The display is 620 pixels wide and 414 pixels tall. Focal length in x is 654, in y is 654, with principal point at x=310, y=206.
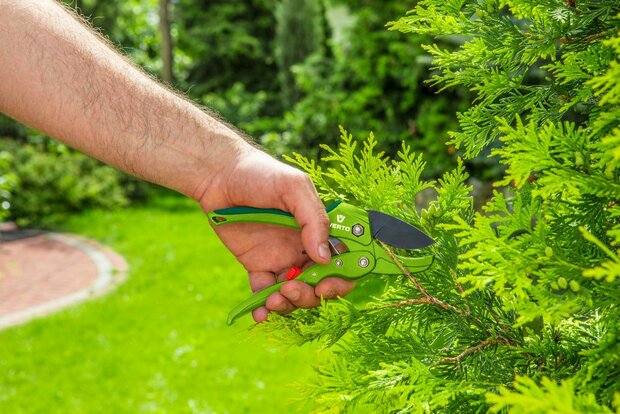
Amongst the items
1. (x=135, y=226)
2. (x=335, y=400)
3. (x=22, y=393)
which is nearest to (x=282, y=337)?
(x=335, y=400)

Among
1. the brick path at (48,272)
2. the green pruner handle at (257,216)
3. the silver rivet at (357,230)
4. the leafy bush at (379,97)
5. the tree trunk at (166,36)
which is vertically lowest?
the brick path at (48,272)

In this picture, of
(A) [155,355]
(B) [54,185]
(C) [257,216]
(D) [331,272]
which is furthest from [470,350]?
(B) [54,185]

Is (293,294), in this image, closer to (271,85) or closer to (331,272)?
(331,272)

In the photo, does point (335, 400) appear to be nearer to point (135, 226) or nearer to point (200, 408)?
point (200, 408)

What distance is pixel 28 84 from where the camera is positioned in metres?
2.03

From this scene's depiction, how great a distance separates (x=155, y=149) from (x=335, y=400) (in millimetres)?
1006

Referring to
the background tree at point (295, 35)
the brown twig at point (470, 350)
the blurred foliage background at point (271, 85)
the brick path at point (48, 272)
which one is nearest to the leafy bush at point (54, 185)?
the blurred foliage background at point (271, 85)

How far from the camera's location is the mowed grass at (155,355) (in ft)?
17.9

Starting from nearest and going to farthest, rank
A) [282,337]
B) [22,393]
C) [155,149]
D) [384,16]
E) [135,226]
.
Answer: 1. [282,337]
2. [155,149]
3. [22,393]
4. [384,16]
5. [135,226]

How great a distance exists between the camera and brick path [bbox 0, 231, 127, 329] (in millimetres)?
8359

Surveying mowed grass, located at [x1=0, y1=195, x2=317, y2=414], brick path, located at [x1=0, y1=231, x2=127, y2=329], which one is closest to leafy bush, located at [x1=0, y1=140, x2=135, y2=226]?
brick path, located at [x1=0, y1=231, x2=127, y2=329]

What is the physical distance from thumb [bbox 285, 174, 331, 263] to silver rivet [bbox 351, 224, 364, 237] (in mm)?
69

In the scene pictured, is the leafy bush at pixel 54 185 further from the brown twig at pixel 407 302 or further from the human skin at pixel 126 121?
the brown twig at pixel 407 302

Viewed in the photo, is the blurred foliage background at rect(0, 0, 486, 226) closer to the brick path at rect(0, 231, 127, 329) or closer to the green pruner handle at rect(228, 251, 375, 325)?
the green pruner handle at rect(228, 251, 375, 325)
